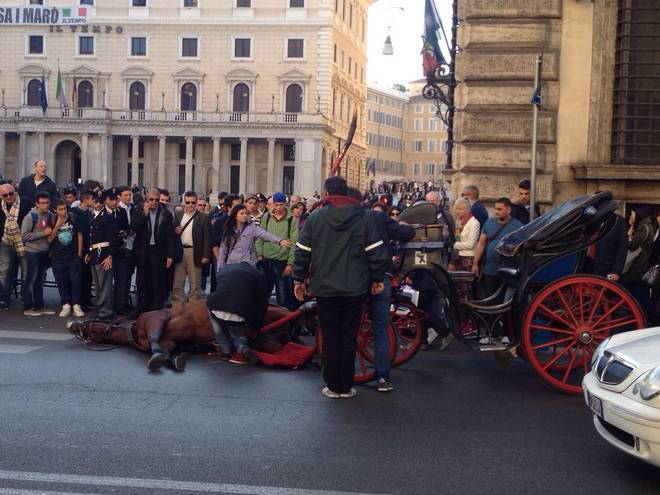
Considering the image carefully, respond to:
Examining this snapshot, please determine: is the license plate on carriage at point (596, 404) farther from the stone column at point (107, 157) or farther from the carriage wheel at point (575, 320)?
the stone column at point (107, 157)

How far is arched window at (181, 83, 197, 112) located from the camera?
73250 mm

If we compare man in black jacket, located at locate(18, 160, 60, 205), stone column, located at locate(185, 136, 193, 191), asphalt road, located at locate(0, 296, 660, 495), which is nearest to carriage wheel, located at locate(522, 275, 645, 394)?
asphalt road, located at locate(0, 296, 660, 495)

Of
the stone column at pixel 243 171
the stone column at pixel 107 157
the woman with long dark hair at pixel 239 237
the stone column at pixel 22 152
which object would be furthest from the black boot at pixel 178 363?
the stone column at pixel 22 152

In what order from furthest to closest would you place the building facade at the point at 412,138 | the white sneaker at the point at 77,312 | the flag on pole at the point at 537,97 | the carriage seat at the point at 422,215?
the building facade at the point at 412,138, the white sneaker at the point at 77,312, the flag on pole at the point at 537,97, the carriage seat at the point at 422,215

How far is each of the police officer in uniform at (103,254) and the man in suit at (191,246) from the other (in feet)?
3.56

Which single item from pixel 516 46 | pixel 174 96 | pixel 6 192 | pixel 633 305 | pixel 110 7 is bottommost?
pixel 633 305

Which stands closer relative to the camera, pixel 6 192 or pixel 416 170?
pixel 6 192

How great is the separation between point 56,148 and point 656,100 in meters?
67.0

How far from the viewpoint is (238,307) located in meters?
8.49

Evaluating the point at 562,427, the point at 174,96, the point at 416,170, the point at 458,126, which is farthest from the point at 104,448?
the point at 416,170

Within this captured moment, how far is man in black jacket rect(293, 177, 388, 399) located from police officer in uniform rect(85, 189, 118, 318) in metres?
5.21

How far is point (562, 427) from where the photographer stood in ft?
21.4

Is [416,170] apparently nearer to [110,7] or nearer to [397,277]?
[110,7]

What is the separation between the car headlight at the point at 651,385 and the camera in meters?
4.93
